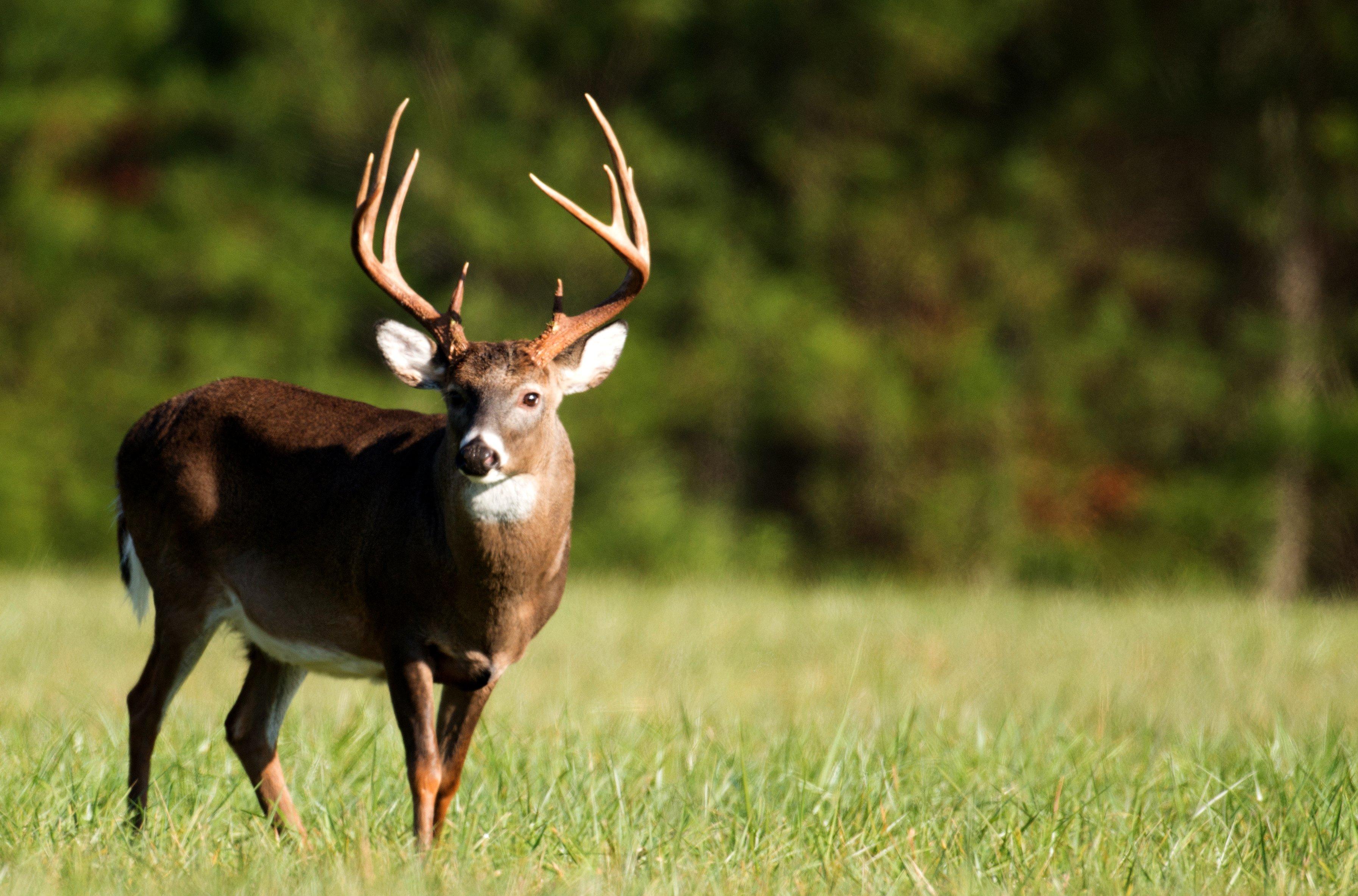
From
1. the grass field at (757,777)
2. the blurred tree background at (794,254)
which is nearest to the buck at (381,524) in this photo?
the grass field at (757,777)

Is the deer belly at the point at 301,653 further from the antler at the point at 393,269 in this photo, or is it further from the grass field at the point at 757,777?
the antler at the point at 393,269

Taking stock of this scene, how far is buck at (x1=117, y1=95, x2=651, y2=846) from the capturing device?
3.89 m

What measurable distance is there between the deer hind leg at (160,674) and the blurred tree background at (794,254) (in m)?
9.70

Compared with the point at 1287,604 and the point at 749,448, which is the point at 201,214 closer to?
the point at 749,448

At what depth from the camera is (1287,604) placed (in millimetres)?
10969

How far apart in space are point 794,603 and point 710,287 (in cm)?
513

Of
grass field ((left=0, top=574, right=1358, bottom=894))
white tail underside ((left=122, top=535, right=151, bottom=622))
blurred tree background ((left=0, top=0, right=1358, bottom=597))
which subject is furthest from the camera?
blurred tree background ((left=0, top=0, right=1358, bottom=597))

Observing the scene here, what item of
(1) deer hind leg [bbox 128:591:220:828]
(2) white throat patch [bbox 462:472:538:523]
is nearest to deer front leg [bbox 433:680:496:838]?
(2) white throat patch [bbox 462:472:538:523]

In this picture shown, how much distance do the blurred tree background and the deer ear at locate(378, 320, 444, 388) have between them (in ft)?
32.2

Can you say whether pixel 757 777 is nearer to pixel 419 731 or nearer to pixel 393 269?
pixel 419 731

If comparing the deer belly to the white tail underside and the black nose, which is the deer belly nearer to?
the white tail underside

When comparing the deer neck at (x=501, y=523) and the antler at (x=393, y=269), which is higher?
the antler at (x=393, y=269)

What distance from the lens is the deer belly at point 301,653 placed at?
165 inches

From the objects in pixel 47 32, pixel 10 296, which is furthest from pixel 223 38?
pixel 10 296
